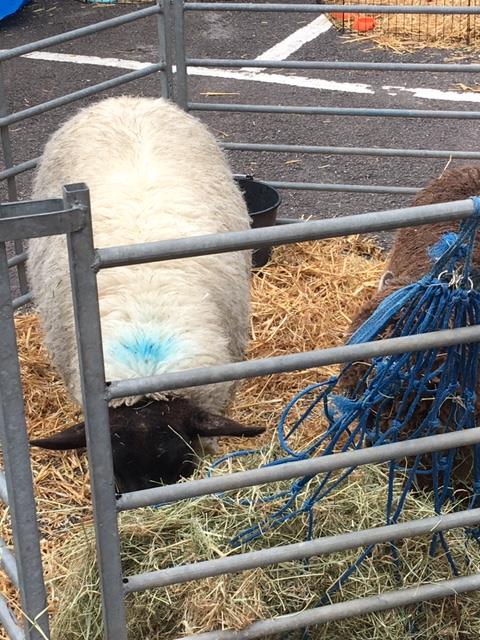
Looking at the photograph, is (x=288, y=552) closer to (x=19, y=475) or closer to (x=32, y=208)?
(x=19, y=475)

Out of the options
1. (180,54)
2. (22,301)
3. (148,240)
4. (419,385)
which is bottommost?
(22,301)

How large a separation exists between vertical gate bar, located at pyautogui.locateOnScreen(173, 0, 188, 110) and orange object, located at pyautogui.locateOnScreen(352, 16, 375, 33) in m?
5.00

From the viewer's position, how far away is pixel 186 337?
10.7 feet

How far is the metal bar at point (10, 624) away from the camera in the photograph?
2.43 m

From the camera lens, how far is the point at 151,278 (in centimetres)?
340

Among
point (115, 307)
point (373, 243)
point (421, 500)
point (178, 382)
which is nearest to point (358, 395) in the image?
point (421, 500)

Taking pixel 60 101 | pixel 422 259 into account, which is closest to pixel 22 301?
pixel 60 101

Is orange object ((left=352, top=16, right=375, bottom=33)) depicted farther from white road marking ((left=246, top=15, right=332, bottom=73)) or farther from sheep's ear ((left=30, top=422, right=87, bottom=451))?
sheep's ear ((left=30, top=422, right=87, bottom=451))

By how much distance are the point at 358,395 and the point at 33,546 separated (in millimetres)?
1266

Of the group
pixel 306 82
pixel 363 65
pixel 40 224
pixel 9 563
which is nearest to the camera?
pixel 40 224

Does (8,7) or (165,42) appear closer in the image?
(165,42)

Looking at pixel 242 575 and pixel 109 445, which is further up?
pixel 109 445

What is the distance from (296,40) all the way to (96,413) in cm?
825

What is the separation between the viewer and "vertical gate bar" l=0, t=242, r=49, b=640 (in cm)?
201
